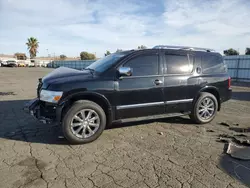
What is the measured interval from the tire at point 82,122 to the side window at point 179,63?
1.89 m

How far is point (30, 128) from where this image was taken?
466cm

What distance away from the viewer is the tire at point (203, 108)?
501 centimetres

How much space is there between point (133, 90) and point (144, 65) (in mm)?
655

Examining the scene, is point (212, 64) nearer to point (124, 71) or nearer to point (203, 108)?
A: point (203, 108)

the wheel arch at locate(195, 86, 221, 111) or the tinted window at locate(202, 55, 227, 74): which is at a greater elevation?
the tinted window at locate(202, 55, 227, 74)

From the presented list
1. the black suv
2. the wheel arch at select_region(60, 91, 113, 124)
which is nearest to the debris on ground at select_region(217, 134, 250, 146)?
the black suv

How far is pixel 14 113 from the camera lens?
589cm

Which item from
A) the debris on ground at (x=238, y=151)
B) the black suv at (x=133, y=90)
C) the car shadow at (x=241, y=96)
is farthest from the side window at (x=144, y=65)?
the car shadow at (x=241, y=96)

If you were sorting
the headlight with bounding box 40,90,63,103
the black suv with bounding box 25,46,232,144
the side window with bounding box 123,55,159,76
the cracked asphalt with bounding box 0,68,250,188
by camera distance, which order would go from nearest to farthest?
the cracked asphalt with bounding box 0,68,250,188 → the headlight with bounding box 40,90,63,103 → the black suv with bounding box 25,46,232,144 → the side window with bounding box 123,55,159,76

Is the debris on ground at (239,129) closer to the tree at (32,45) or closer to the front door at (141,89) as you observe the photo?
the front door at (141,89)

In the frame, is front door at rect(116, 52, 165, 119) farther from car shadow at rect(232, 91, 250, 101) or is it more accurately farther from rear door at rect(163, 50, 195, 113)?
car shadow at rect(232, 91, 250, 101)

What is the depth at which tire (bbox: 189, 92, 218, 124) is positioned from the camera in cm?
501

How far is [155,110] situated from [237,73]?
49.8 feet

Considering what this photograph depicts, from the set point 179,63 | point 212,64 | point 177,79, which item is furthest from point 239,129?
point 179,63
